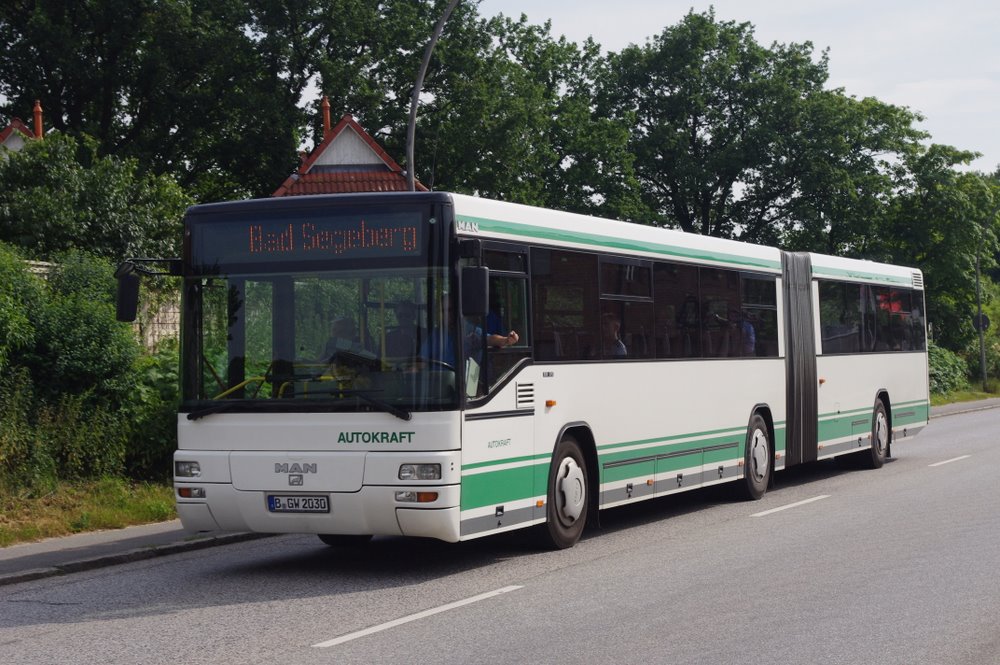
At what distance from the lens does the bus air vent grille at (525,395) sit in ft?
36.2

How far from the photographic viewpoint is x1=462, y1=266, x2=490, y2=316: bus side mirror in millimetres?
9922

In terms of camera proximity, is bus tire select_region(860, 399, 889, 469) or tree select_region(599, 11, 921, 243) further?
tree select_region(599, 11, 921, 243)

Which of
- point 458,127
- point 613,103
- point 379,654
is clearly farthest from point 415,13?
point 379,654

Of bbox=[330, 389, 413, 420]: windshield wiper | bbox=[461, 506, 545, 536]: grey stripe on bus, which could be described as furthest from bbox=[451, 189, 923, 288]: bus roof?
bbox=[461, 506, 545, 536]: grey stripe on bus

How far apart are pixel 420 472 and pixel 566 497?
2.14 m

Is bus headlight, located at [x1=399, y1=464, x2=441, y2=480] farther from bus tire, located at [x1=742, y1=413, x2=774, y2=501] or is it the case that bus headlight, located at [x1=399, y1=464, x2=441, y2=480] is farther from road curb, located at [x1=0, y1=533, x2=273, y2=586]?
bus tire, located at [x1=742, y1=413, x2=774, y2=501]

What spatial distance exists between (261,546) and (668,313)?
4.70 meters

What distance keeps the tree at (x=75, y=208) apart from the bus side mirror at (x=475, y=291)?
11.8 meters

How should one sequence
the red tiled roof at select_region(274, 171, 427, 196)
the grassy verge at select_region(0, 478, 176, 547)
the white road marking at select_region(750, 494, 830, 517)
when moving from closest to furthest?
1. the grassy verge at select_region(0, 478, 176, 547)
2. the white road marking at select_region(750, 494, 830, 517)
3. the red tiled roof at select_region(274, 171, 427, 196)

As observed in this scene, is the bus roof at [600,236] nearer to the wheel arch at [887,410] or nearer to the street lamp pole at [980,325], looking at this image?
A: the wheel arch at [887,410]

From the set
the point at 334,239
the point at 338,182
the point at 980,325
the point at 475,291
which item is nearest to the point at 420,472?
the point at 475,291

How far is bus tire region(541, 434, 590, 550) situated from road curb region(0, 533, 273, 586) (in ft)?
8.00

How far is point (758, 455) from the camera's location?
16203mm

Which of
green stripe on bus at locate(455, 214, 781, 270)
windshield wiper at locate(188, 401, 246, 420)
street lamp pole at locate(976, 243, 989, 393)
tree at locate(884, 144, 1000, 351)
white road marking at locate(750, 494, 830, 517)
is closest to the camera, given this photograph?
windshield wiper at locate(188, 401, 246, 420)
